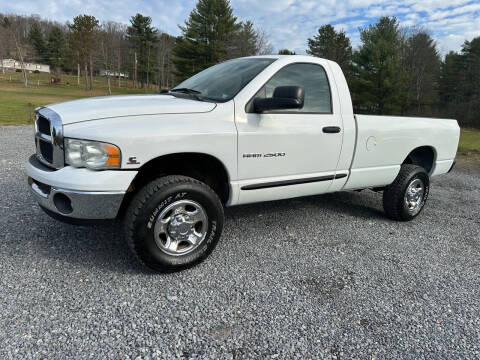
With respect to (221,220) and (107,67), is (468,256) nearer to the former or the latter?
(221,220)

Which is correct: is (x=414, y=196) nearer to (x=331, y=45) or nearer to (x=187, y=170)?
(x=187, y=170)

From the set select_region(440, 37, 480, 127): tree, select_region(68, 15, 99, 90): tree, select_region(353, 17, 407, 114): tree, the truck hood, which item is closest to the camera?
the truck hood

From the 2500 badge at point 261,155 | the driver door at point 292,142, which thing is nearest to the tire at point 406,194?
the driver door at point 292,142

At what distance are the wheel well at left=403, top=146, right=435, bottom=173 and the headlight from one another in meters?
3.99

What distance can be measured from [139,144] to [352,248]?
7.96 ft

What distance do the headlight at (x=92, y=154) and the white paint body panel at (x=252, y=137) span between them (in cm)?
4

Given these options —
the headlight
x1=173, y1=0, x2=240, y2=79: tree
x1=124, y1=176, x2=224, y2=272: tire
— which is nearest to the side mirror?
x1=124, y1=176, x2=224, y2=272: tire

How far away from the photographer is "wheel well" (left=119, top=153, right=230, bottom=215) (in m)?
2.89

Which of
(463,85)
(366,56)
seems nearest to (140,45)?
(366,56)

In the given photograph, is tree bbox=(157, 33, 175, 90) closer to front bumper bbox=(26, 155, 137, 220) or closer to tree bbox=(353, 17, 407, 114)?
tree bbox=(353, 17, 407, 114)

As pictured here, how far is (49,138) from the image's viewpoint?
2.66 meters

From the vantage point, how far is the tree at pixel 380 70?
33531 millimetres

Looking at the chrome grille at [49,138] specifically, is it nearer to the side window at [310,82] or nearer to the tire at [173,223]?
the tire at [173,223]

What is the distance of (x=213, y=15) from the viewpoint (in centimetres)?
3906
